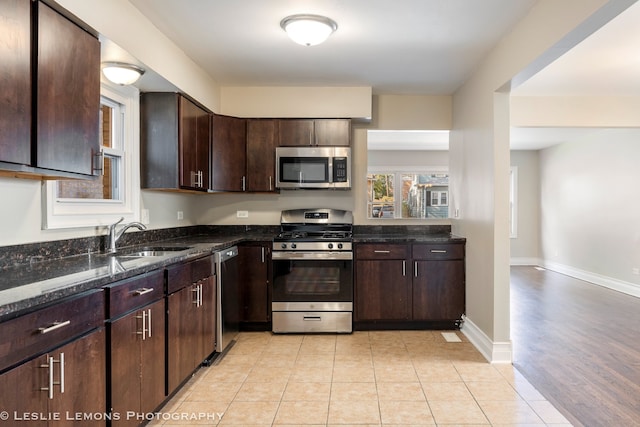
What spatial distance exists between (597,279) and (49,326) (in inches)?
284

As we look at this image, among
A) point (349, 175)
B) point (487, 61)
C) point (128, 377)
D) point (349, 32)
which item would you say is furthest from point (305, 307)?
point (487, 61)

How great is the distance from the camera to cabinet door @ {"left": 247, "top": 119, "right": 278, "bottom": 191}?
4.02 meters

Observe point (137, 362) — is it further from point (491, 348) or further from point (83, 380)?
point (491, 348)

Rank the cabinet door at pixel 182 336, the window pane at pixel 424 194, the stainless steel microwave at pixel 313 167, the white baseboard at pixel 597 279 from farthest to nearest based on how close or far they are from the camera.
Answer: the window pane at pixel 424 194
the white baseboard at pixel 597 279
the stainless steel microwave at pixel 313 167
the cabinet door at pixel 182 336

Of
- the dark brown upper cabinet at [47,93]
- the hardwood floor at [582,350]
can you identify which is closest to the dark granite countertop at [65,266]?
the dark brown upper cabinet at [47,93]

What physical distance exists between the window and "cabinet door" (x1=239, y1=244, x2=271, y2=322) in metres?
4.81

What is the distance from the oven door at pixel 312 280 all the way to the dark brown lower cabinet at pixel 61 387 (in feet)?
7.06

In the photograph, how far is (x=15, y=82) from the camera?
5.11 ft

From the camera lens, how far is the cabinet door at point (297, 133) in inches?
158

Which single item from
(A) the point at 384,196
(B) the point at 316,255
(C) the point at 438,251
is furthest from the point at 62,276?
(A) the point at 384,196

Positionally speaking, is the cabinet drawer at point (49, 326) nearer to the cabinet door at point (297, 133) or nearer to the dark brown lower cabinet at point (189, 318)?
the dark brown lower cabinet at point (189, 318)

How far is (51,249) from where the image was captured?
2.16 metres

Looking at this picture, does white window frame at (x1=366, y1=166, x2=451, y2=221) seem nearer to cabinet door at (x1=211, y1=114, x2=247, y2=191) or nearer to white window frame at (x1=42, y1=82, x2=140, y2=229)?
cabinet door at (x1=211, y1=114, x2=247, y2=191)

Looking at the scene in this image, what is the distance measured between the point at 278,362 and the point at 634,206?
17.9 ft
